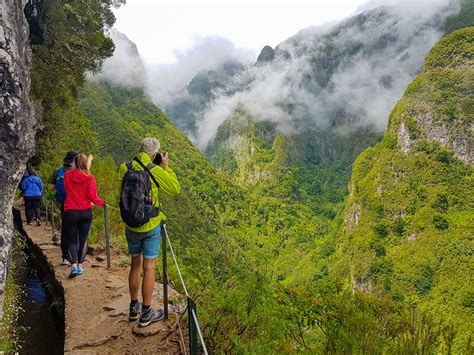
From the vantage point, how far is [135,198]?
3.16 m

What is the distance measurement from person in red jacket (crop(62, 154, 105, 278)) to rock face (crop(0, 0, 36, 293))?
3.15 ft

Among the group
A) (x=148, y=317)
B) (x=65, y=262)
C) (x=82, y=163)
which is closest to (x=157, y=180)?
(x=148, y=317)

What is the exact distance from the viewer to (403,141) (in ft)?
295

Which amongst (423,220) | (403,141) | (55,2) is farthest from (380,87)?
(55,2)

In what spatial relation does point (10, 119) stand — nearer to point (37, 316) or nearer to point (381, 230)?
point (37, 316)

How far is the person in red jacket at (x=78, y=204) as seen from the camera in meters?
4.84

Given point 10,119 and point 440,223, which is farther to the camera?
point 440,223

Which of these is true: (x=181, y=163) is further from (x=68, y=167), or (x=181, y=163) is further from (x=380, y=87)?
(x=380, y=87)

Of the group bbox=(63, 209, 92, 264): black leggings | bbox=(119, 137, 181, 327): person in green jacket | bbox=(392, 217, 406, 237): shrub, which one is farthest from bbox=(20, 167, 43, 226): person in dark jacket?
bbox=(392, 217, 406, 237): shrub

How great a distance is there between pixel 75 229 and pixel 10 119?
2350 mm

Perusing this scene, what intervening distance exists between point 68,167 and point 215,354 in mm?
3807

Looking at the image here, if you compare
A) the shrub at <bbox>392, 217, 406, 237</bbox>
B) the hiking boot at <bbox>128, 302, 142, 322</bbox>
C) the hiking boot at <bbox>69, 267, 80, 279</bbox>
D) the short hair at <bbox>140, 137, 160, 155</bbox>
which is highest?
the short hair at <bbox>140, 137, 160, 155</bbox>

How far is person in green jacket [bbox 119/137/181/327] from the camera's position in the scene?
3.35m

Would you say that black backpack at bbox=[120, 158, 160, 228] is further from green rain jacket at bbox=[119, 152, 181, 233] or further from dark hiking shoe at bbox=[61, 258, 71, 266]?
dark hiking shoe at bbox=[61, 258, 71, 266]
